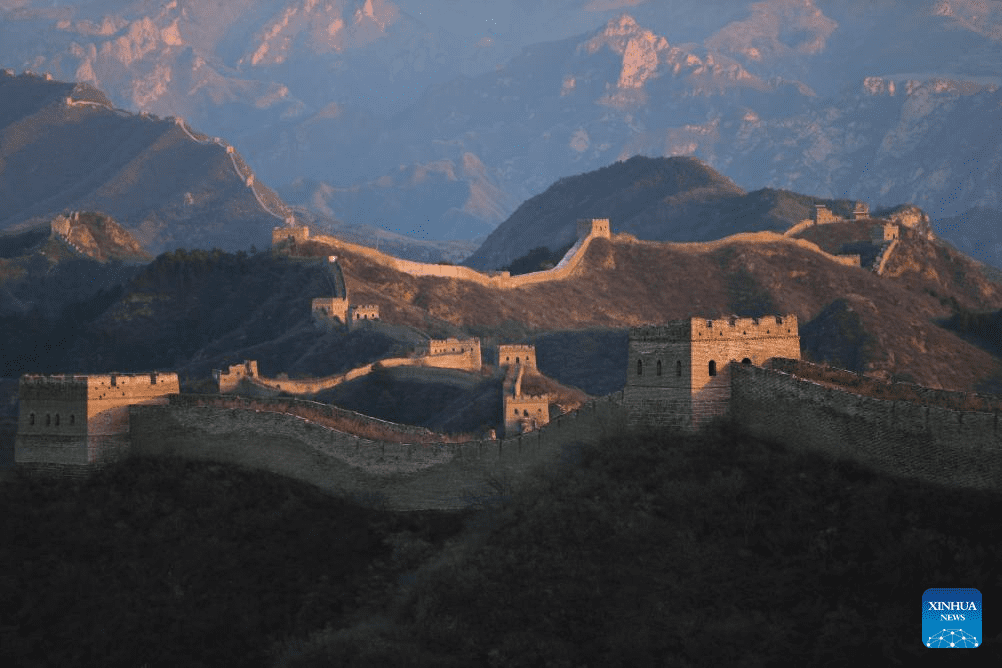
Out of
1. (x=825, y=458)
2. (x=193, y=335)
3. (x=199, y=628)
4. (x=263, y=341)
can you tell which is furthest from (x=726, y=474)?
(x=193, y=335)

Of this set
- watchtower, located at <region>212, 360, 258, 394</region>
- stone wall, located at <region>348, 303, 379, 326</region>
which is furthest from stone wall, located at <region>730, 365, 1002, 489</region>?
stone wall, located at <region>348, 303, 379, 326</region>

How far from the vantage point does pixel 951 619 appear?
1618 inches

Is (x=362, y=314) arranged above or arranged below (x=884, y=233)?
below

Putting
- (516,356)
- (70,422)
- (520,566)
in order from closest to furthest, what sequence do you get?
(520,566) < (70,422) < (516,356)

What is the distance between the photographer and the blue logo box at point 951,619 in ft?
133

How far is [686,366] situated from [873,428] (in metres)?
6.36

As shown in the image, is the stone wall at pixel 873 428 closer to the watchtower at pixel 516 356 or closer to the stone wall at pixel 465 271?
the watchtower at pixel 516 356

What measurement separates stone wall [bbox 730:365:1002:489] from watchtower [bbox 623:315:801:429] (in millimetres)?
514

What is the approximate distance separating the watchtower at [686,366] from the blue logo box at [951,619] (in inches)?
491

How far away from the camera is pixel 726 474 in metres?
51.1

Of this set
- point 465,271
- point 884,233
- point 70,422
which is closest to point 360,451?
point 70,422

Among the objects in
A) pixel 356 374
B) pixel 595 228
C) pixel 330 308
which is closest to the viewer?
pixel 356 374

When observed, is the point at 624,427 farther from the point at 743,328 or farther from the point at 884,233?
the point at 884,233

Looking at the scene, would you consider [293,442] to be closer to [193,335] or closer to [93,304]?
[193,335]
